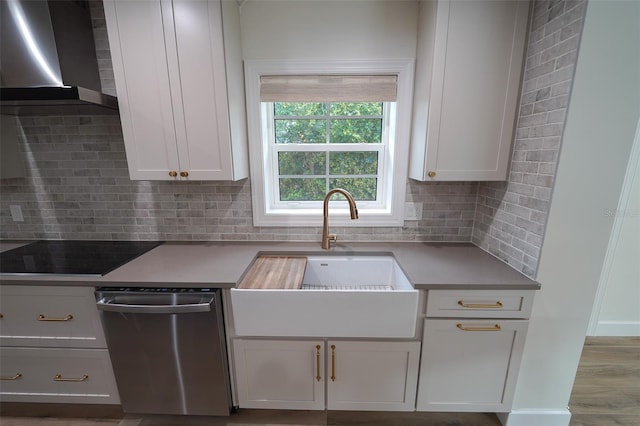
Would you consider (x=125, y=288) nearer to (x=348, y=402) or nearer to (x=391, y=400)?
(x=348, y=402)

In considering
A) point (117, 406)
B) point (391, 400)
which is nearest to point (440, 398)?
point (391, 400)

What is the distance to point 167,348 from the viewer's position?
4.26ft

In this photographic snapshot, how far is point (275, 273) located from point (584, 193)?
5.06 ft

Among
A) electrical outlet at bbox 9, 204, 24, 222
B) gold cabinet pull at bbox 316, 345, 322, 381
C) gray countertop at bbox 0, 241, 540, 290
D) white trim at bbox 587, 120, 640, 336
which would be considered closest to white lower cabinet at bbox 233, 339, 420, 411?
gold cabinet pull at bbox 316, 345, 322, 381

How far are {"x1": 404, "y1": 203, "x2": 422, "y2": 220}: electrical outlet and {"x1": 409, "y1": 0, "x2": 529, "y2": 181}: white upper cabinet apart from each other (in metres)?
0.31

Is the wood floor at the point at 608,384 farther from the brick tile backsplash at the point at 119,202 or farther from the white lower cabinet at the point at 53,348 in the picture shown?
the white lower cabinet at the point at 53,348

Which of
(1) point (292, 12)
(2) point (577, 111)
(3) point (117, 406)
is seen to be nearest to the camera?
(2) point (577, 111)

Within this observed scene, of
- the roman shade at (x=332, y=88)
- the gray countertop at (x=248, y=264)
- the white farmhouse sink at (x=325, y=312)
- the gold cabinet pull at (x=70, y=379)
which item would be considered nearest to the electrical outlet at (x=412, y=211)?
the gray countertop at (x=248, y=264)

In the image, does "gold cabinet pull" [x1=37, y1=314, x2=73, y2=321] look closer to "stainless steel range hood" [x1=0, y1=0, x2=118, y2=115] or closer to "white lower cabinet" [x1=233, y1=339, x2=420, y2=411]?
"white lower cabinet" [x1=233, y1=339, x2=420, y2=411]

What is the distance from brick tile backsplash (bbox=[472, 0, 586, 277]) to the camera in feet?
3.59

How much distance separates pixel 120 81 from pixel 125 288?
1101mm

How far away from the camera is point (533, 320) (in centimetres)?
129

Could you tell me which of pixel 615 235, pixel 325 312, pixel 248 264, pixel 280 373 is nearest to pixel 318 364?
pixel 280 373

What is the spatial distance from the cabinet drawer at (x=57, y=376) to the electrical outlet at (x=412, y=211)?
6.51ft
